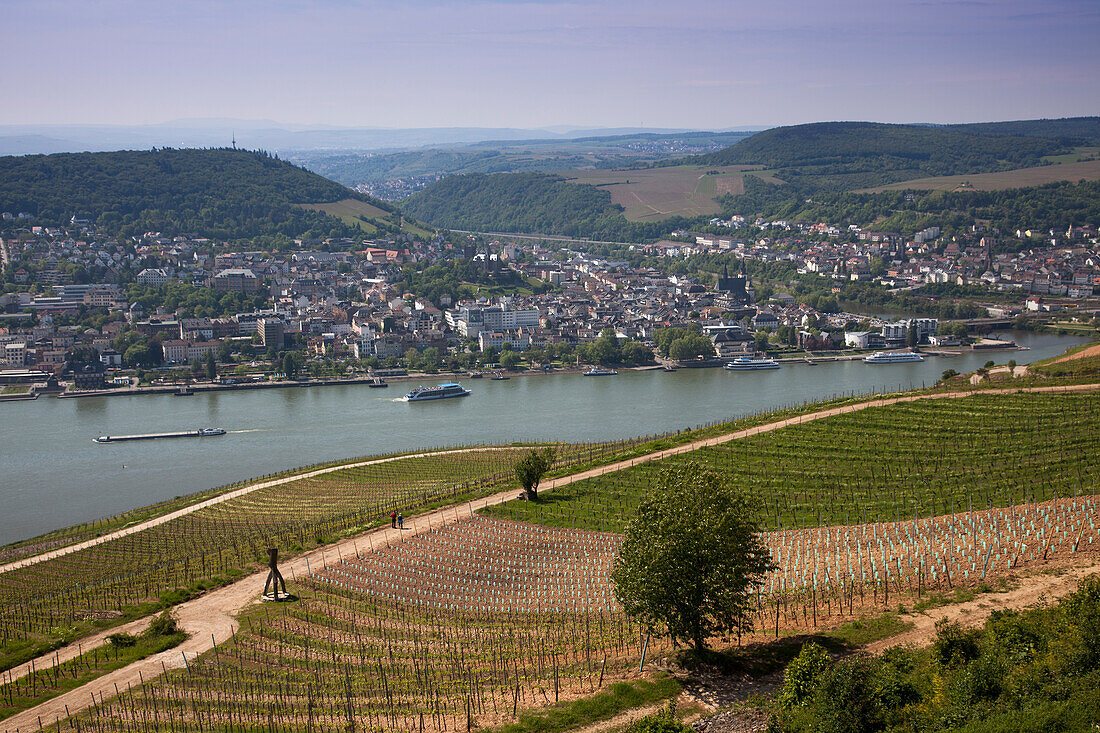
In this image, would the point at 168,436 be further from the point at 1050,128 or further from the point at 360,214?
the point at 1050,128

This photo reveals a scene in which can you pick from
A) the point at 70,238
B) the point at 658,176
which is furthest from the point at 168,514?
the point at 658,176

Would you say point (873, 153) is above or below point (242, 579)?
above

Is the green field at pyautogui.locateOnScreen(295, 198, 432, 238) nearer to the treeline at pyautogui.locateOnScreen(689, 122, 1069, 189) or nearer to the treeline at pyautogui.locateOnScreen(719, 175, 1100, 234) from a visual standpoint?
the treeline at pyautogui.locateOnScreen(719, 175, 1100, 234)

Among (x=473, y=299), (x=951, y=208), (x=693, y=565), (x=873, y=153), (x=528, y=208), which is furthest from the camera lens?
(x=873, y=153)

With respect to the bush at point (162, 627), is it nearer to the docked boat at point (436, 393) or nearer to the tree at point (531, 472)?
the tree at point (531, 472)

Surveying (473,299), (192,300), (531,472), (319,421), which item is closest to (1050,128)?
(473,299)

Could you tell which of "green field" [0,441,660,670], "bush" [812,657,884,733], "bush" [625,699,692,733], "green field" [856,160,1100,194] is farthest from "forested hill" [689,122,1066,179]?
"bush" [625,699,692,733]
